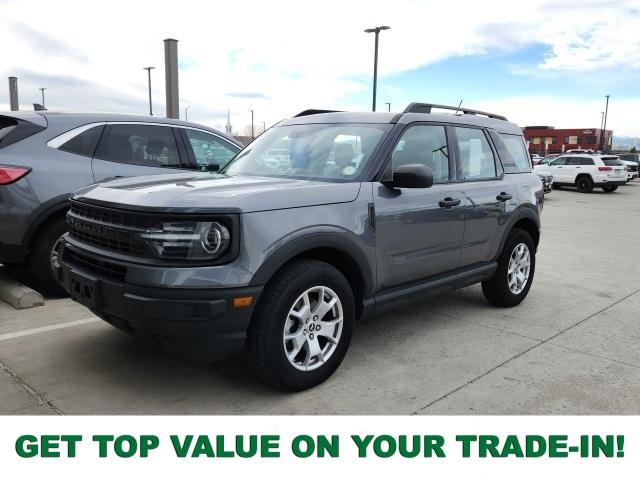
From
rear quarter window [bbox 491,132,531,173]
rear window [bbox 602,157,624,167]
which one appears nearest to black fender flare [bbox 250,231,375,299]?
rear quarter window [bbox 491,132,531,173]

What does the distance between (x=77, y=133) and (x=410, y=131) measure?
314cm

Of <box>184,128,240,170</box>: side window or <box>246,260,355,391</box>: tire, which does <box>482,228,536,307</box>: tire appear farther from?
<box>184,128,240,170</box>: side window

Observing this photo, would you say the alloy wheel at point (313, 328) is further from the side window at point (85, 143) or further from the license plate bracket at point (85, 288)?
the side window at point (85, 143)

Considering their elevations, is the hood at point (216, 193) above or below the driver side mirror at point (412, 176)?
below

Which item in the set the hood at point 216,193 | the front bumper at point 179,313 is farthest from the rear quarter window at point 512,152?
the front bumper at point 179,313

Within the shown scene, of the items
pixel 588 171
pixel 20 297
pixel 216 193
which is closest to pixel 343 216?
pixel 216 193

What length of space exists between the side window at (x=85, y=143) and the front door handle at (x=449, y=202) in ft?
10.8

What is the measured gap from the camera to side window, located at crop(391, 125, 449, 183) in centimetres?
405

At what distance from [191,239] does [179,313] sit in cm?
38

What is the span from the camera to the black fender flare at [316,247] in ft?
9.98

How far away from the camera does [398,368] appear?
12.7 feet

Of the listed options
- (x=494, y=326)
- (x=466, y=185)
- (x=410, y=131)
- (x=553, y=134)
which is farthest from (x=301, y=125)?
A: (x=553, y=134)

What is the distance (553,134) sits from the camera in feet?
251

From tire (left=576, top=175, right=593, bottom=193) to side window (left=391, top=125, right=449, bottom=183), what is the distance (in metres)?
21.1
